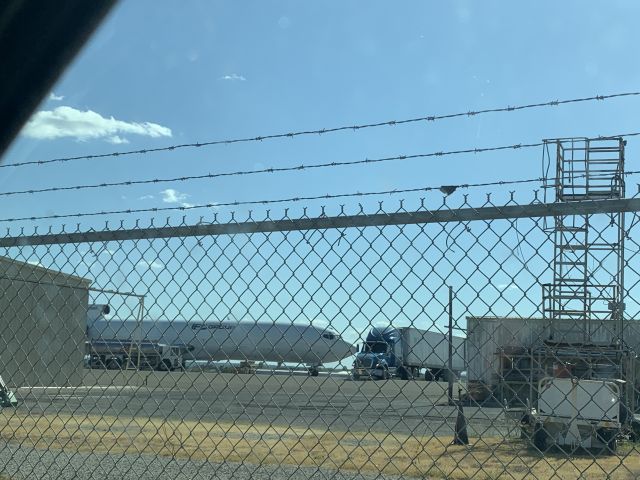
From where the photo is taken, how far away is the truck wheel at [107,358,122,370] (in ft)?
18.6

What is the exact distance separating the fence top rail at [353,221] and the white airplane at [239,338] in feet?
1.75

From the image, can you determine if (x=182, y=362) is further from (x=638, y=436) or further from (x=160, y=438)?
(x=638, y=436)

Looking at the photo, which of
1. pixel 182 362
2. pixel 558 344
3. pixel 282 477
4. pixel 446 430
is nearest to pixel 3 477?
pixel 182 362

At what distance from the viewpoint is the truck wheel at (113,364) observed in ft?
18.6

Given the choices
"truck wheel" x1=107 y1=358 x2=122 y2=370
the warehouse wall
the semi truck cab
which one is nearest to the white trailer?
"truck wheel" x1=107 y1=358 x2=122 y2=370

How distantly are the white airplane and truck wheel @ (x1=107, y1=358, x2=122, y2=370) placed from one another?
17cm

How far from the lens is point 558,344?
537cm

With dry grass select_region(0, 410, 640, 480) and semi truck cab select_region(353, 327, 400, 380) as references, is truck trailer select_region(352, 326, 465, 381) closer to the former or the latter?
semi truck cab select_region(353, 327, 400, 380)

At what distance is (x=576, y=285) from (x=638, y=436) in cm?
341

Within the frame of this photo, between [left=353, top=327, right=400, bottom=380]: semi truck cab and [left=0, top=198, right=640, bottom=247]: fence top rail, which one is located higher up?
[left=0, top=198, right=640, bottom=247]: fence top rail

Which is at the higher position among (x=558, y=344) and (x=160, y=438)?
(x=558, y=344)

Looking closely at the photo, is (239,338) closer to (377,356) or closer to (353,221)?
(377,356)

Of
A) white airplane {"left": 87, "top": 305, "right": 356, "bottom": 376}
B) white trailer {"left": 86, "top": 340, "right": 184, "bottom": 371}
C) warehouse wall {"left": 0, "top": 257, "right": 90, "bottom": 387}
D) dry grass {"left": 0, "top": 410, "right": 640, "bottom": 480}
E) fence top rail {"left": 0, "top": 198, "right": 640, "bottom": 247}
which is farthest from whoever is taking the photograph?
dry grass {"left": 0, "top": 410, "right": 640, "bottom": 480}

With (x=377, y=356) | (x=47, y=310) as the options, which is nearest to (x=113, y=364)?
(x=377, y=356)
